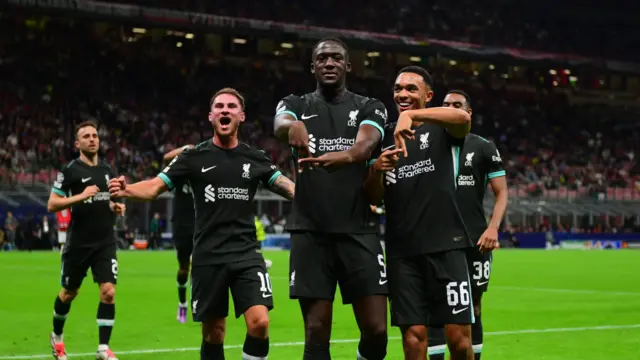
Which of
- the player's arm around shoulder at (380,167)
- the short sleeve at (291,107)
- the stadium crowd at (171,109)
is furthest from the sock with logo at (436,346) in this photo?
the stadium crowd at (171,109)

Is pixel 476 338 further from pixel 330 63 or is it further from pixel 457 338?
pixel 330 63

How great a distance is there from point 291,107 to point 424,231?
1297mm

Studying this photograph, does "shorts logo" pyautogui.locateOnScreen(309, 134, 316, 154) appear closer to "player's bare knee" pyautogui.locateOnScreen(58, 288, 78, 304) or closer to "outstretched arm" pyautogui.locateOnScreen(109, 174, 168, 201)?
"outstretched arm" pyautogui.locateOnScreen(109, 174, 168, 201)

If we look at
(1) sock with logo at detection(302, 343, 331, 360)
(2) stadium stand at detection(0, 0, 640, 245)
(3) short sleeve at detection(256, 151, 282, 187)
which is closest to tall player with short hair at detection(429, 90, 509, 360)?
(3) short sleeve at detection(256, 151, 282, 187)

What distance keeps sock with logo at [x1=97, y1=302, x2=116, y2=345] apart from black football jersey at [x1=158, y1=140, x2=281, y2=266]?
315 centimetres

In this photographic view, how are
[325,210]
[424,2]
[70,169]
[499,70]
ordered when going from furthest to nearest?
1. [499,70]
2. [424,2]
3. [70,169]
4. [325,210]

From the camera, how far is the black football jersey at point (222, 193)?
8195mm

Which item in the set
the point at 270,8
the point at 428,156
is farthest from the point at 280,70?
the point at 428,156

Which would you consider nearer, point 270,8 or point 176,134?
point 176,134

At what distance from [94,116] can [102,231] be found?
3764 centimetres

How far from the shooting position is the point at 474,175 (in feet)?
32.0

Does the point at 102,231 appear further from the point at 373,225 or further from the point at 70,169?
the point at 373,225

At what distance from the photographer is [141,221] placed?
44875mm

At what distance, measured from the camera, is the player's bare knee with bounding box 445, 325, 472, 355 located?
7.31m
